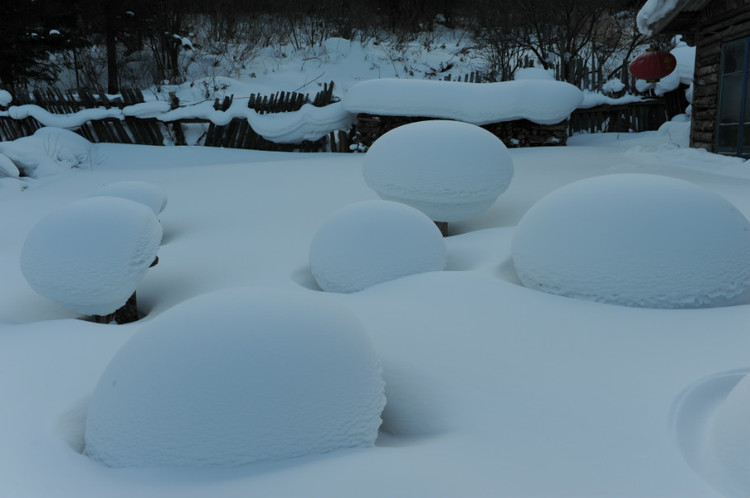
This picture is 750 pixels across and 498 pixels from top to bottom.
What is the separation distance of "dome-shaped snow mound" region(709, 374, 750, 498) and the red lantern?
8971mm

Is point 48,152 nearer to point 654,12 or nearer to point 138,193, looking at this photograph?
point 138,193

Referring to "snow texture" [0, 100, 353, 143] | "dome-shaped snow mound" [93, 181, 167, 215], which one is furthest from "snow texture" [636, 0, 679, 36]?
"dome-shaped snow mound" [93, 181, 167, 215]

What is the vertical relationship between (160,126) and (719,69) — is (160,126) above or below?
below

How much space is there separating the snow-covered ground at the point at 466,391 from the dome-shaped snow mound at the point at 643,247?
0.37ft

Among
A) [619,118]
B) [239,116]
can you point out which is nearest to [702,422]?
[239,116]

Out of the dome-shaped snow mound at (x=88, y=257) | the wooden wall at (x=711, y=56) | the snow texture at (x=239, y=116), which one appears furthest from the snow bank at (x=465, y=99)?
the dome-shaped snow mound at (x=88, y=257)

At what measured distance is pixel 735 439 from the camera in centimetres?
132

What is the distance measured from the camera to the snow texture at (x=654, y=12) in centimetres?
790

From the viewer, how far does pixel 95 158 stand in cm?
947

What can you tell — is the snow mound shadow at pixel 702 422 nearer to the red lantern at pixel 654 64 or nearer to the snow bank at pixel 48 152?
the red lantern at pixel 654 64

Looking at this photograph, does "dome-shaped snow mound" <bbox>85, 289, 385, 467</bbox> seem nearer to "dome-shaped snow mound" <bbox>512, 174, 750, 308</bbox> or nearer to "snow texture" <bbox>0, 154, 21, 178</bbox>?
"dome-shaped snow mound" <bbox>512, 174, 750, 308</bbox>

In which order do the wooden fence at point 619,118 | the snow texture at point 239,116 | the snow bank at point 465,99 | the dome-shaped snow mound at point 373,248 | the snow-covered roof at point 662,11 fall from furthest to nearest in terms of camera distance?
the wooden fence at point 619,118, the snow texture at point 239,116, the snow bank at point 465,99, the snow-covered roof at point 662,11, the dome-shaped snow mound at point 373,248

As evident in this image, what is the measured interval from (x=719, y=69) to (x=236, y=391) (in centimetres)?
950

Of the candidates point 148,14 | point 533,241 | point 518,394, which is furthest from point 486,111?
point 148,14
